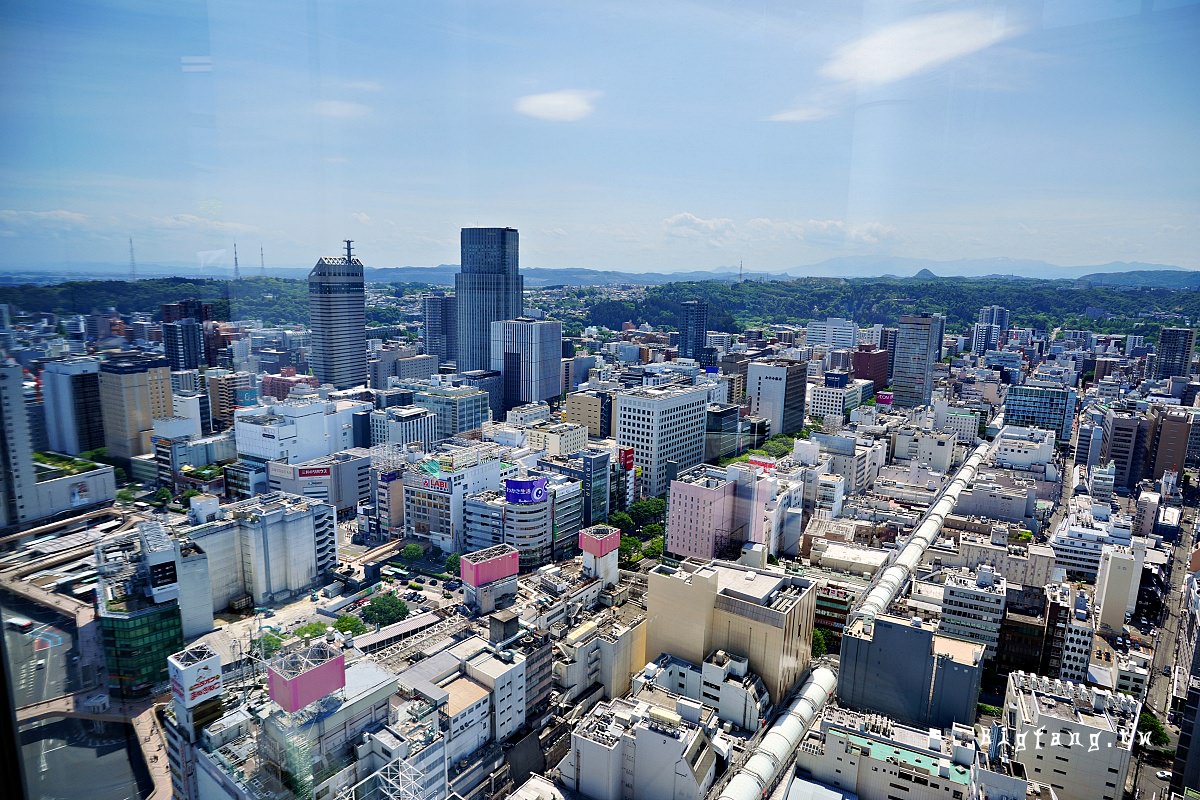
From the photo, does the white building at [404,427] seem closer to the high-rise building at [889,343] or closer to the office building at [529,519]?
the office building at [529,519]

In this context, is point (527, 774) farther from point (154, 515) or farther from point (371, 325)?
point (371, 325)

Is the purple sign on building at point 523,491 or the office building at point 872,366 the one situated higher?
the office building at point 872,366

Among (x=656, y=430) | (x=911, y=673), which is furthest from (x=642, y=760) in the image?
(x=656, y=430)

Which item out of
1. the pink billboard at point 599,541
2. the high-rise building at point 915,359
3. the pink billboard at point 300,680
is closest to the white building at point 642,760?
the pink billboard at point 300,680

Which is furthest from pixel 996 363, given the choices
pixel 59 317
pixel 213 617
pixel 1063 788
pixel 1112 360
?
pixel 59 317

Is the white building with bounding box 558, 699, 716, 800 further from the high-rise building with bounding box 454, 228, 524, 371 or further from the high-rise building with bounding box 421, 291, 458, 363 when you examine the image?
the high-rise building with bounding box 421, 291, 458, 363

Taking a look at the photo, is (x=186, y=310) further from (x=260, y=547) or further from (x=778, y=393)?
(x=778, y=393)
